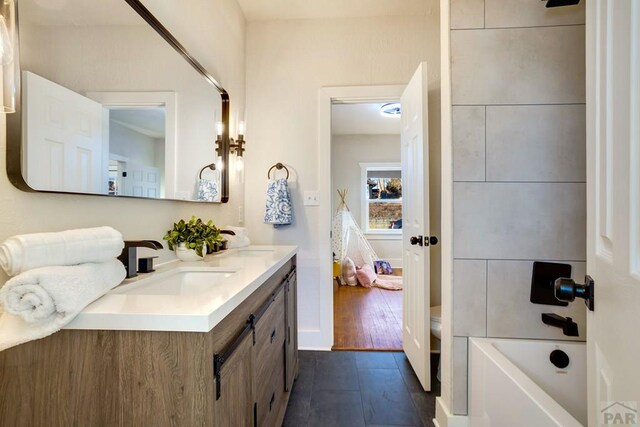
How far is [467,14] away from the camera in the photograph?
1428mm

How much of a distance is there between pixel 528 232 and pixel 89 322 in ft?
5.57

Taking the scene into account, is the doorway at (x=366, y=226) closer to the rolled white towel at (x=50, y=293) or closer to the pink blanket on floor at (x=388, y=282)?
the pink blanket on floor at (x=388, y=282)

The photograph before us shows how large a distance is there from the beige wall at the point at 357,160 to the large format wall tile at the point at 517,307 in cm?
424

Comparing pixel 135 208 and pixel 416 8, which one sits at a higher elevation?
pixel 416 8

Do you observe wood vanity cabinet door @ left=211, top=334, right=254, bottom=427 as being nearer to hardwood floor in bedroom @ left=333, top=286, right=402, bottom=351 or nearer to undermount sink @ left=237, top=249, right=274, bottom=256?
undermount sink @ left=237, top=249, right=274, bottom=256

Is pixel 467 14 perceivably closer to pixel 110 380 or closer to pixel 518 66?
pixel 518 66

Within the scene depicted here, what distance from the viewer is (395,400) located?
1767 millimetres

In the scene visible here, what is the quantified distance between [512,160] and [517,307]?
706mm

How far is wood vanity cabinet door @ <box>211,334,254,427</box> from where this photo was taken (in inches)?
29.3

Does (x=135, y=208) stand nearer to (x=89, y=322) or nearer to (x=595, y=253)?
(x=89, y=322)

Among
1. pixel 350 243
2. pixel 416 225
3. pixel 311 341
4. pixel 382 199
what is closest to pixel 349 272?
pixel 350 243

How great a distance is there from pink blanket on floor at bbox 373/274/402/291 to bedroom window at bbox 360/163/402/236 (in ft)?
4.02

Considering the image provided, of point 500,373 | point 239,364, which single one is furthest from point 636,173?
point 239,364

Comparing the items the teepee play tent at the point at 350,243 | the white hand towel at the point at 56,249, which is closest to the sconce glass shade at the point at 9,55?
the white hand towel at the point at 56,249
